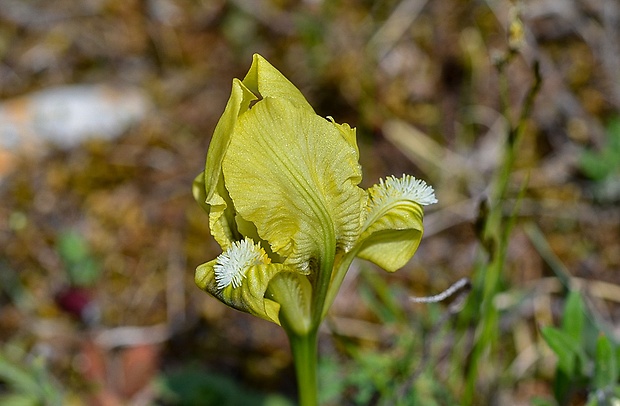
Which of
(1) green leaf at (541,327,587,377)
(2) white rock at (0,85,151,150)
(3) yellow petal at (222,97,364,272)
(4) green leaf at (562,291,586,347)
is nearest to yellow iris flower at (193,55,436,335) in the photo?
(3) yellow petal at (222,97,364,272)

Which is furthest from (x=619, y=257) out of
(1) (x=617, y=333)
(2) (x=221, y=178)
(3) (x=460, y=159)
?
(2) (x=221, y=178)

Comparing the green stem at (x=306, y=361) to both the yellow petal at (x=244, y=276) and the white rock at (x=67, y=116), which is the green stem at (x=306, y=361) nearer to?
the yellow petal at (x=244, y=276)

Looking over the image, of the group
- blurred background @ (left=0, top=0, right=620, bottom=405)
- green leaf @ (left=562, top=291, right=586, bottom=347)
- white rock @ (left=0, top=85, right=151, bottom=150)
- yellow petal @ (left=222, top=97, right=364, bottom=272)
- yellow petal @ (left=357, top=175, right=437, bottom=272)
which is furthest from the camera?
white rock @ (left=0, top=85, right=151, bottom=150)

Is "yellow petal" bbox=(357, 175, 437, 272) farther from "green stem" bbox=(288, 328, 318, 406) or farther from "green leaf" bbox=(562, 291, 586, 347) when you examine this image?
"green leaf" bbox=(562, 291, 586, 347)

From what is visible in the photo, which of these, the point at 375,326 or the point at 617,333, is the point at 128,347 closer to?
the point at 375,326

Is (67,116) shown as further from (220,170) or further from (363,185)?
(220,170)

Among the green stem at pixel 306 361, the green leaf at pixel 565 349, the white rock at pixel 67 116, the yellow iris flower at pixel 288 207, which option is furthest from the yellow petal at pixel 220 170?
the white rock at pixel 67 116

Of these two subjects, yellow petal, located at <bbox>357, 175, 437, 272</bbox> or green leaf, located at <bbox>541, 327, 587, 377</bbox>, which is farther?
green leaf, located at <bbox>541, 327, 587, 377</bbox>
